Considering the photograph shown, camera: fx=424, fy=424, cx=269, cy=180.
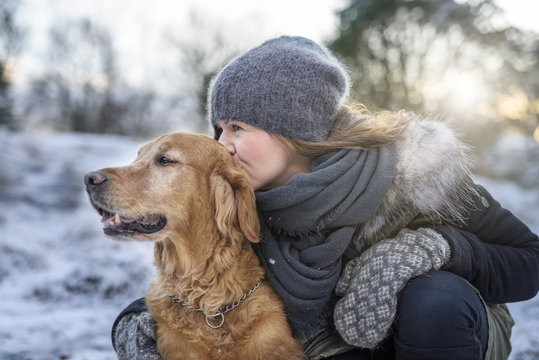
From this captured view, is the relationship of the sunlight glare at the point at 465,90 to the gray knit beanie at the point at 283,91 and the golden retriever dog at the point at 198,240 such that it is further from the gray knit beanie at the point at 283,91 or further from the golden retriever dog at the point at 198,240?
the golden retriever dog at the point at 198,240

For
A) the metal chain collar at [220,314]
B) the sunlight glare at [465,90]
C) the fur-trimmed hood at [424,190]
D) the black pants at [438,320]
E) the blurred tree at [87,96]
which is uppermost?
the fur-trimmed hood at [424,190]

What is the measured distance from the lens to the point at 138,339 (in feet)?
7.41

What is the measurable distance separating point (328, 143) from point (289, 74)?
16.4 inches

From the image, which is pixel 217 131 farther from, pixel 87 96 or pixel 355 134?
pixel 87 96

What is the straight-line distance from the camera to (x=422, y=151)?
7.18 ft

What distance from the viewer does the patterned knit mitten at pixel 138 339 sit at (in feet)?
7.23

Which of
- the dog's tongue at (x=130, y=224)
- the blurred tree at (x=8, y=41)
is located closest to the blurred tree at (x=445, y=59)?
the dog's tongue at (x=130, y=224)

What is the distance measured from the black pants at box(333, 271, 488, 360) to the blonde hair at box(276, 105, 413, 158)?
0.74m

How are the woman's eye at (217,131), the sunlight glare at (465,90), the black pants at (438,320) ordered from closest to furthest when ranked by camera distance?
the black pants at (438,320) < the woman's eye at (217,131) < the sunlight glare at (465,90)

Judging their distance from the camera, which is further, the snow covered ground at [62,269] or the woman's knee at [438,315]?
the snow covered ground at [62,269]

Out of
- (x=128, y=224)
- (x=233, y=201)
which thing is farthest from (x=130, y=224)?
(x=233, y=201)

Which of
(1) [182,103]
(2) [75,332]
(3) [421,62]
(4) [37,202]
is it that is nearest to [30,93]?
(1) [182,103]

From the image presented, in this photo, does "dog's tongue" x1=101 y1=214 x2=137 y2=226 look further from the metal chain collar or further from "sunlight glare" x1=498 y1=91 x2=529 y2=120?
"sunlight glare" x1=498 y1=91 x2=529 y2=120

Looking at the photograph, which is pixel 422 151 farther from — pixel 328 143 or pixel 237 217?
pixel 237 217
